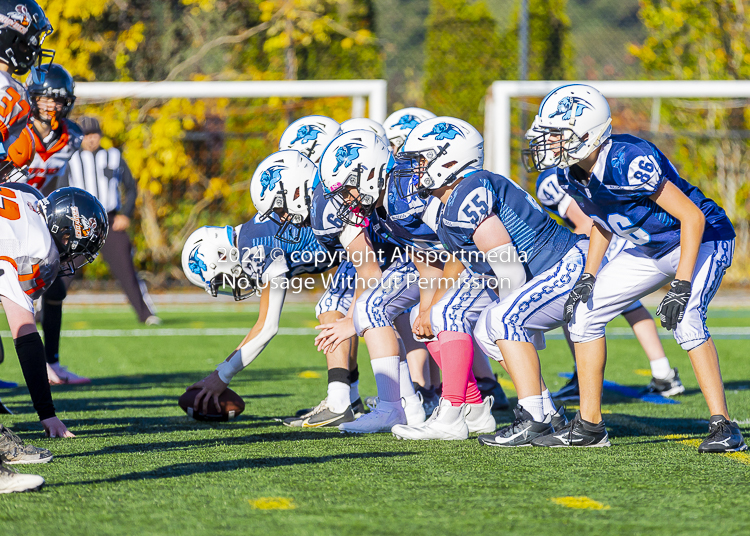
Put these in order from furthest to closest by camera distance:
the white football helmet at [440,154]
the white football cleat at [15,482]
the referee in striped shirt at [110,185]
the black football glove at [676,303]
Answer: the referee in striped shirt at [110,185], the white football helmet at [440,154], the black football glove at [676,303], the white football cleat at [15,482]

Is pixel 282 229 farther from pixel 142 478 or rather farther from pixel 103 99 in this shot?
pixel 103 99

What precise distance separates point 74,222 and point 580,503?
2284 millimetres

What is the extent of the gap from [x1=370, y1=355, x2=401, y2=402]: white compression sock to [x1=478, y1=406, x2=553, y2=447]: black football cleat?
524 millimetres

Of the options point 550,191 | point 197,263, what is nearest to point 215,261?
point 197,263

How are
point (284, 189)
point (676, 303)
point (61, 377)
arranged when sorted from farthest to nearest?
point (61, 377), point (284, 189), point (676, 303)

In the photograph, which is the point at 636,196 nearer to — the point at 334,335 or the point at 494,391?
the point at 334,335

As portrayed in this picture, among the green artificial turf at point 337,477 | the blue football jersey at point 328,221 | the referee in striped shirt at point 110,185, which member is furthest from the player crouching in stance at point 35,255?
the referee in striped shirt at point 110,185

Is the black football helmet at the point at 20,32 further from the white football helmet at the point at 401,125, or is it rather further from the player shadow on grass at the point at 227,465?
the player shadow on grass at the point at 227,465

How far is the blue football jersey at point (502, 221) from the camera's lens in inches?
137

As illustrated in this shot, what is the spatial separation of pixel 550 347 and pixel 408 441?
3.61 m

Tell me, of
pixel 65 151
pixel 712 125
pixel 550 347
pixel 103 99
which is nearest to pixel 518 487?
pixel 65 151

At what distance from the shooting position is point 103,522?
92.9 inches

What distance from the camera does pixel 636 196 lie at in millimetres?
3340

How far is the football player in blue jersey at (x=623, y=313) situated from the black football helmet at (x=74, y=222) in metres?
2.37
